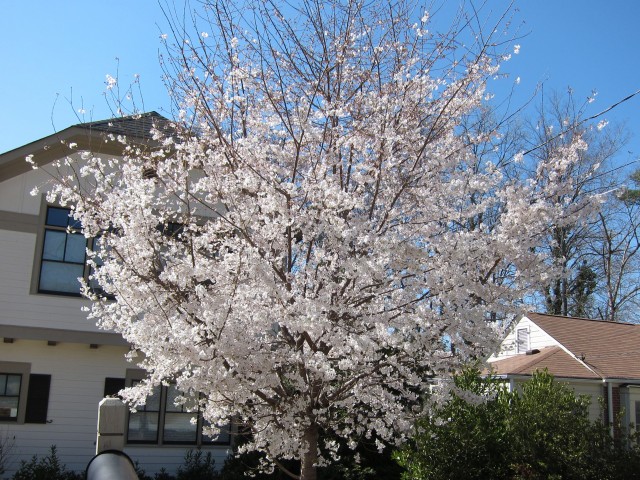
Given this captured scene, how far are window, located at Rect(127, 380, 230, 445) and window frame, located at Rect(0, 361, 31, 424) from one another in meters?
1.93

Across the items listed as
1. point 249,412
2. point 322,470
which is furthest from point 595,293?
point 249,412

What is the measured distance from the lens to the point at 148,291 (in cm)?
612

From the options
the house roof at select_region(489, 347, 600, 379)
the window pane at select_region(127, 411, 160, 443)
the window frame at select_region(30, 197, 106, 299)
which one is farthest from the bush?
the house roof at select_region(489, 347, 600, 379)

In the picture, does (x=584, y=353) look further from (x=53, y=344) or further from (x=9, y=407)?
(x=9, y=407)

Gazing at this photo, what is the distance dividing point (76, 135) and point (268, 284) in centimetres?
840

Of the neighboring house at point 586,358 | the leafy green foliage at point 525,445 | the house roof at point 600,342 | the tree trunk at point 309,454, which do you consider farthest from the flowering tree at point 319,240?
the house roof at point 600,342

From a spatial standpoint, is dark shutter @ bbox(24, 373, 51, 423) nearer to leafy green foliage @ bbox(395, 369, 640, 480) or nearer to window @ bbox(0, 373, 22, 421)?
window @ bbox(0, 373, 22, 421)

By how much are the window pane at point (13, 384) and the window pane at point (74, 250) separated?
2397 mm

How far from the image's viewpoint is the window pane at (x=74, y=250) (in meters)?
12.5

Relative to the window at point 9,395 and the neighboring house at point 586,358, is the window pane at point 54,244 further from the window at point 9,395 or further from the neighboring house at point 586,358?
the neighboring house at point 586,358

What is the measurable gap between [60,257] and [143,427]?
3.74 meters

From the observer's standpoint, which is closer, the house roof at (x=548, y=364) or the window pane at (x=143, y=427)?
the window pane at (x=143, y=427)

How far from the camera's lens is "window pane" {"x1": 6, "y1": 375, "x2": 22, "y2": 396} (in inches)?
472

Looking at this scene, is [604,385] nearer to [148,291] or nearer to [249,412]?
[249,412]
